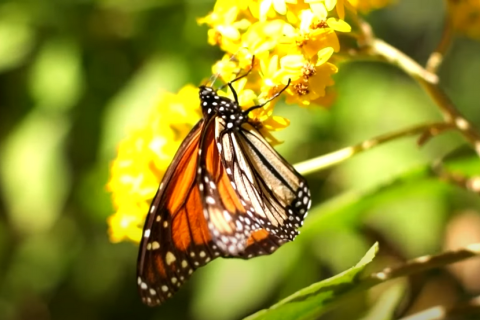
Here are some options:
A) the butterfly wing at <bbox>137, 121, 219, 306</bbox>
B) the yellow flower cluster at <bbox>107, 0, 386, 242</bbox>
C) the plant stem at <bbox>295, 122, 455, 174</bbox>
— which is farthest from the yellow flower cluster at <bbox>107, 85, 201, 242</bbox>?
the plant stem at <bbox>295, 122, 455, 174</bbox>

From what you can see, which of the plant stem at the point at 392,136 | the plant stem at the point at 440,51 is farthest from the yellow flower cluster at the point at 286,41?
the plant stem at the point at 440,51

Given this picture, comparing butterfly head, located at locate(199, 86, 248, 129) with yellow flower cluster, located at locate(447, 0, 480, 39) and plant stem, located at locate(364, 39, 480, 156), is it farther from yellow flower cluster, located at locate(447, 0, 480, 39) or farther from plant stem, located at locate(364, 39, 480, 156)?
yellow flower cluster, located at locate(447, 0, 480, 39)

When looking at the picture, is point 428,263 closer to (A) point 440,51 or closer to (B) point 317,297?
(B) point 317,297

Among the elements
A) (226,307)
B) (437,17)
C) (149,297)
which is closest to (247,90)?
(149,297)

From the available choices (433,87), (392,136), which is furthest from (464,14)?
(392,136)

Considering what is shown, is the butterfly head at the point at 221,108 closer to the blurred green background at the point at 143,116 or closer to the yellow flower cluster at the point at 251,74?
the yellow flower cluster at the point at 251,74

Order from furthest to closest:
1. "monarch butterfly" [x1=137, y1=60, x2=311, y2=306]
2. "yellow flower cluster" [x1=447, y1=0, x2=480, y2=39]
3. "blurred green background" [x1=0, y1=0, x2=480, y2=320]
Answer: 1. "blurred green background" [x1=0, y1=0, x2=480, y2=320]
2. "yellow flower cluster" [x1=447, y1=0, x2=480, y2=39]
3. "monarch butterfly" [x1=137, y1=60, x2=311, y2=306]
